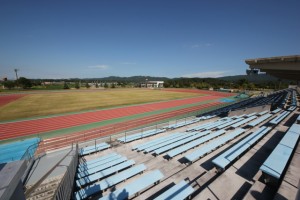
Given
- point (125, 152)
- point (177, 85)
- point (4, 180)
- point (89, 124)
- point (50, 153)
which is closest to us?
point (4, 180)

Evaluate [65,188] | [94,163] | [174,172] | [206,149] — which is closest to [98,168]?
[94,163]

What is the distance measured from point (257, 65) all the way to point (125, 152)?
15166mm

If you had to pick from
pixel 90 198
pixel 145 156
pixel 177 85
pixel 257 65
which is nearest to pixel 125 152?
pixel 145 156

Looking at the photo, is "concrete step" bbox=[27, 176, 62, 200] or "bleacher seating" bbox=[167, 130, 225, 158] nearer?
"concrete step" bbox=[27, 176, 62, 200]

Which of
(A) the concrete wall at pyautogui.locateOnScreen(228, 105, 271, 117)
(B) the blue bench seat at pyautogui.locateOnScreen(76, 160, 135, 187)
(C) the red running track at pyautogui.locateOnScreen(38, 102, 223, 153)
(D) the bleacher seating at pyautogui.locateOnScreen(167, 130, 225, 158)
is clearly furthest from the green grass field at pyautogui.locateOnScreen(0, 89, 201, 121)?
(D) the bleacher seating at pyautogui.locateOnScreen(167, 130, 225, 158)

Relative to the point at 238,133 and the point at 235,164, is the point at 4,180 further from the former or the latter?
the point at 238,133

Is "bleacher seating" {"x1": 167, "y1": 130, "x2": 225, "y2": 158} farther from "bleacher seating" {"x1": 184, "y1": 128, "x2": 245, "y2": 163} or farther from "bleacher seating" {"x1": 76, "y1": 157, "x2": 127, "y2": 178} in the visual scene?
"bleacher seating" {"x1": 76, "y1": 157, "x2": 127, "y2": 178}

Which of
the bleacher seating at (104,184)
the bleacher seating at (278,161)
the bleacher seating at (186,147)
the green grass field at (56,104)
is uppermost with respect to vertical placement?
the bleacher seating at (278,161)

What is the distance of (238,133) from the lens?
11.3 metres

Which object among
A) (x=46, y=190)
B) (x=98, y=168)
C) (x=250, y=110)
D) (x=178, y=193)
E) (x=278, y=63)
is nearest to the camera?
(x=178, y=193)

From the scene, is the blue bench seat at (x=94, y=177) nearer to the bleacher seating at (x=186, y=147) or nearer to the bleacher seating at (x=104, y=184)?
the bleacher seating at (x=104, y=184)

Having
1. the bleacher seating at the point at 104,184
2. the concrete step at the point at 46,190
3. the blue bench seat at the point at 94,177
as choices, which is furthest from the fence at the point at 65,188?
the concrete step at the point at 46,190

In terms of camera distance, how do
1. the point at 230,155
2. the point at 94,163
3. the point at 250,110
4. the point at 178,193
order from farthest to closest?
1. the point at 250,110
2. the point at 94,163
3. the point at 230,155
4. the point at 178,193

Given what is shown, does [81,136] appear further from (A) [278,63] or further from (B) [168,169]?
(A) [278,63]
